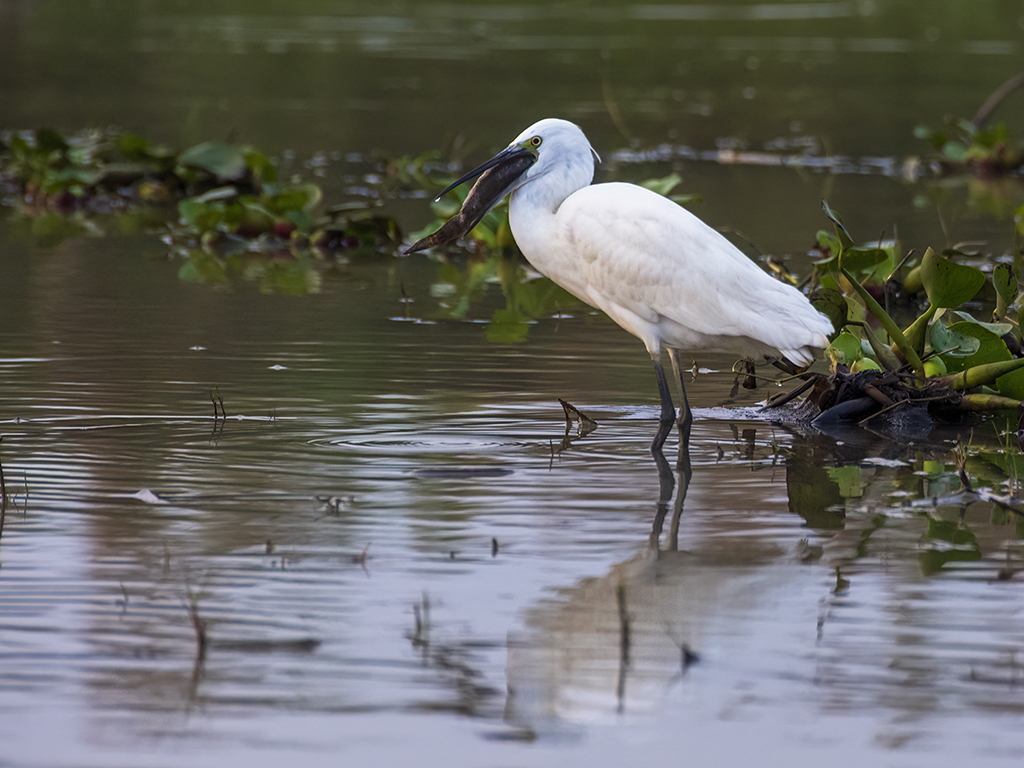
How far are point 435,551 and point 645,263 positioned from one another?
75.7 inches

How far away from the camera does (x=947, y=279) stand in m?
6.45

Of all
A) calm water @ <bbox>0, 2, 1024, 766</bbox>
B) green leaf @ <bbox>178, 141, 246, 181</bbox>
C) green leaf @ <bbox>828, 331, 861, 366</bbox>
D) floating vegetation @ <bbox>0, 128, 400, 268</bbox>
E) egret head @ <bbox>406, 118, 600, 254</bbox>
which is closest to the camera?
calm water @ <bbox>0, 2, 1024, 766</bbox>

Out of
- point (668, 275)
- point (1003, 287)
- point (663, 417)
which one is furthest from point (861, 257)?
point (663, 417)

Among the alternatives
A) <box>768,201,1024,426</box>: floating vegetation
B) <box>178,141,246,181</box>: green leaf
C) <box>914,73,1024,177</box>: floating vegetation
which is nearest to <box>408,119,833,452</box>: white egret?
<box>768,201,1024,426</box>: floating vegetation

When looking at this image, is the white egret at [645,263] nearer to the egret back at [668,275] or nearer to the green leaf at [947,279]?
the egret back at [668,275]

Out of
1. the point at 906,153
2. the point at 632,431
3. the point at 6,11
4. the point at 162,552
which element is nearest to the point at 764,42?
the point at 906,153

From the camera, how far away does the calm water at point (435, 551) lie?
3510 mm

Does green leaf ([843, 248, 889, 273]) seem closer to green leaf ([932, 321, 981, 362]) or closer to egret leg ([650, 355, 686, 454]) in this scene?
green leaf ([932, 321, 981, 362])

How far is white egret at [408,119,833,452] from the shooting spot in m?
6.18

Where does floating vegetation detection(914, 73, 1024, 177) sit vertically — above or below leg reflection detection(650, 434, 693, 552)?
above

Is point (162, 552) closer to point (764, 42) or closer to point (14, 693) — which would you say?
point (14, 693)

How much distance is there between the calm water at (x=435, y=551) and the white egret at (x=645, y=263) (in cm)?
43

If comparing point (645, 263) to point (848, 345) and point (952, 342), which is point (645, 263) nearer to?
point (848, 345)

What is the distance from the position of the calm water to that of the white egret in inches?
17.0
